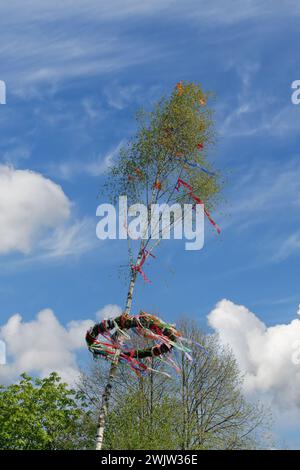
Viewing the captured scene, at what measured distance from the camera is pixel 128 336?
2928 cm

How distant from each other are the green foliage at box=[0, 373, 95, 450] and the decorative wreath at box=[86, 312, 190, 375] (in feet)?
47.1

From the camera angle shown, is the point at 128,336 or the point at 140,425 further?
the point at 140,425

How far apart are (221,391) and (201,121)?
19.9m

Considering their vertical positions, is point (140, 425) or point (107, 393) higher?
point (140, 425)

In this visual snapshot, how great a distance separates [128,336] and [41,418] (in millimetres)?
17039

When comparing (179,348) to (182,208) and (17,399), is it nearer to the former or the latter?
(182,208)

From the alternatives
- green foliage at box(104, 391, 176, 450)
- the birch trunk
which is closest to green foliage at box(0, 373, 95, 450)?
green foliage at box(104, 391, 176, 450)

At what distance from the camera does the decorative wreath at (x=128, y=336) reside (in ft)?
95.6

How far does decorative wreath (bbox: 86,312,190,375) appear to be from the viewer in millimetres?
29141

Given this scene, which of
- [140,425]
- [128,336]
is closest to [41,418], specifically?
[140,425]

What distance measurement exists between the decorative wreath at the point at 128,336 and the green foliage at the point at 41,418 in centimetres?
1435

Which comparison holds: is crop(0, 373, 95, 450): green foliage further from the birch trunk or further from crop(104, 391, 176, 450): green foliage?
the birch trunk

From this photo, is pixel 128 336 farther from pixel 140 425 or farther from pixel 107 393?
pixel 140 425

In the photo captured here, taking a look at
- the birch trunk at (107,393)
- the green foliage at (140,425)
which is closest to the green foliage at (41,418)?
the green foliage at (140,425)
